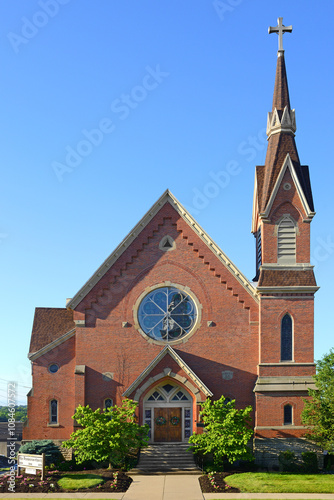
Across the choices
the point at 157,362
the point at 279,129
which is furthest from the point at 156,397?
the point at 279,129

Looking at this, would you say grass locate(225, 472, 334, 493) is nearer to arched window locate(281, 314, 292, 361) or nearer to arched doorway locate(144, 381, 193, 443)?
arched doorway locate(144, 381, 193, 443)

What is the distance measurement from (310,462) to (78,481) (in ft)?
36.9

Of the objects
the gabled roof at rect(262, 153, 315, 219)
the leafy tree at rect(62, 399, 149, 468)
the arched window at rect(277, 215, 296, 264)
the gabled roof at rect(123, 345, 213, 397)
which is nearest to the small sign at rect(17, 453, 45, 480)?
the leafy tree at rect(62, 399, 149, 468)

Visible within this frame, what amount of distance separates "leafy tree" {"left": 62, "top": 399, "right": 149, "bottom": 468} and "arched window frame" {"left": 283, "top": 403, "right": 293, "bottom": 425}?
723 cm

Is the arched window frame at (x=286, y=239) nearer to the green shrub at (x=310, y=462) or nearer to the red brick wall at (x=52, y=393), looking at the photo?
the green shrub at (x=310, y=462)

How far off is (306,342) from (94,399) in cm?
1146

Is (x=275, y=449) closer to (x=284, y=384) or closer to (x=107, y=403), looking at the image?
(x=284, y=384)

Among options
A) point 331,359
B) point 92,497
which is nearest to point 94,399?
point 92,497

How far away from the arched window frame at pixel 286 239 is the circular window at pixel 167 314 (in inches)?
215

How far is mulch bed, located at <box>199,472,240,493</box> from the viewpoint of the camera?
25.1m

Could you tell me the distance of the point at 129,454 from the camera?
29.5 m

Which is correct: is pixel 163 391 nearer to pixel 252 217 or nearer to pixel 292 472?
pixel 292 472

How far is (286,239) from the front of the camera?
3284 cm

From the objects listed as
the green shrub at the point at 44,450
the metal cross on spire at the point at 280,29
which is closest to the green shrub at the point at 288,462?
the green shrub at the point at 44,450
